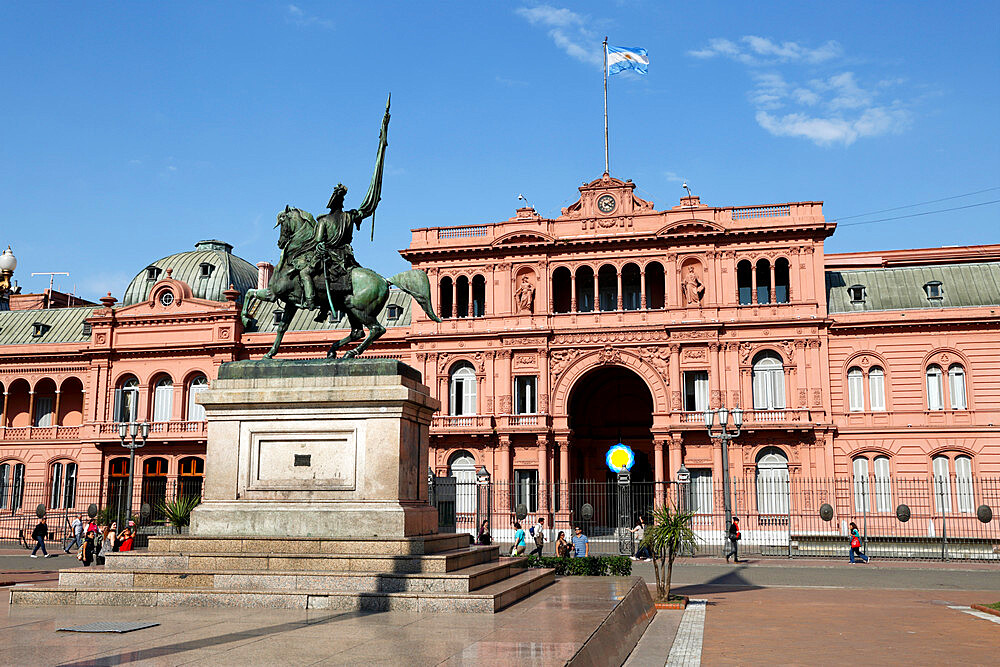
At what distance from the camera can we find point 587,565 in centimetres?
1902

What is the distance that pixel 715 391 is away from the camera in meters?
42.8

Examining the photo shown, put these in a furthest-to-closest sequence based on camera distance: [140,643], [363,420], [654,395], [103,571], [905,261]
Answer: [905,261] < [654,395] < [363,420] < [103,571] < [140,643]

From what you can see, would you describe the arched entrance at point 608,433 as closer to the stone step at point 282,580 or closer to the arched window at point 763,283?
the arched window at point 763,283

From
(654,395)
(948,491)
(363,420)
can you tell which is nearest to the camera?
(363,420)

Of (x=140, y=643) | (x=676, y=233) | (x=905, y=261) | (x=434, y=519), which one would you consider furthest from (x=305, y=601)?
(x=905, y=261)

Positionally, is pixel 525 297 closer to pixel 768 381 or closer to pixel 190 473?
pixel 768 381

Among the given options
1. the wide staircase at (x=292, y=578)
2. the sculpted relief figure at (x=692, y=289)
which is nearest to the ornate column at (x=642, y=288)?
the sculpted relief figure at (x=692, y=289)

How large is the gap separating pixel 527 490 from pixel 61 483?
2664cm

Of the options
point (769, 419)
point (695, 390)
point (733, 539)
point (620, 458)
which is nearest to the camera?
point (733, 539)

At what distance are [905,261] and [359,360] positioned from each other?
147ft

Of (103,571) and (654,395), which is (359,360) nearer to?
(103,571)

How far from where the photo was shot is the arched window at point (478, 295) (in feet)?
155

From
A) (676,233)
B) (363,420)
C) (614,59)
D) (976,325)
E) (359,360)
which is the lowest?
(363,420)

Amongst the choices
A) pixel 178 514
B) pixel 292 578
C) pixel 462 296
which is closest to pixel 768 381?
pixel 462 296
